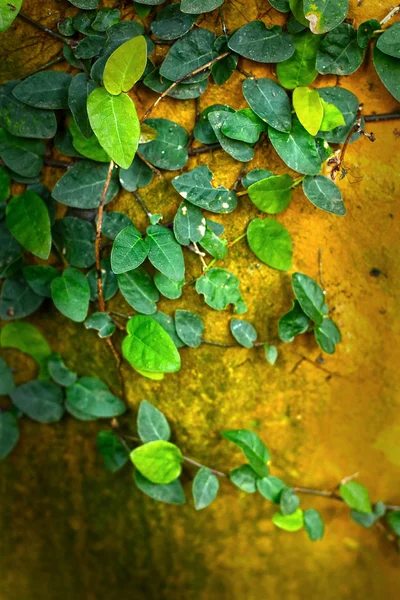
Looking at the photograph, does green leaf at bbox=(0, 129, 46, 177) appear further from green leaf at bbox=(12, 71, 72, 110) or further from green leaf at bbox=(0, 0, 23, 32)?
green leaf at bbox=(0, 0, 23, 32)

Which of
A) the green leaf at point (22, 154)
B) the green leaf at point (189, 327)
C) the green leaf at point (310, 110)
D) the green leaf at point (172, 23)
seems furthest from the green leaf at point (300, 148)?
the green leaf at point (22, 154)

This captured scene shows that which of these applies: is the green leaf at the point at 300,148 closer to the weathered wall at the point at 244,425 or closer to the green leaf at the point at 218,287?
the weathered wall at the point at 244,425

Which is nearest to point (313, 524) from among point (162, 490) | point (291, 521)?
point (291, 521)

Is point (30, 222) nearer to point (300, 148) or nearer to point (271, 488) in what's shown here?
point (300, 148)

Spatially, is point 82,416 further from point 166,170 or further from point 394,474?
point 394,474

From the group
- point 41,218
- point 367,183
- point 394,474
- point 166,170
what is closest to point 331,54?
point 367,183
